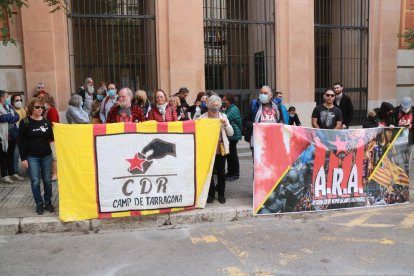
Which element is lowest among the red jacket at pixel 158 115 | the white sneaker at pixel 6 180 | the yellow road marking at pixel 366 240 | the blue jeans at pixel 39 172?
the yellow road marking at pixel 366 240

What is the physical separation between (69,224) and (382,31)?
12.4m

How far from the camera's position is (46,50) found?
10.5 meters

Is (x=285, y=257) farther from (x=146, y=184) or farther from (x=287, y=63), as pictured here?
(x=287, y=63)

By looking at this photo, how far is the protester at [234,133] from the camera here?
772cm

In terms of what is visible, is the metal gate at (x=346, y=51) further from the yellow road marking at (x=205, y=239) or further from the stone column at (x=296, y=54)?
the yellow road marking at (x=205, y=239)

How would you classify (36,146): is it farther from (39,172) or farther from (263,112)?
(263,112)

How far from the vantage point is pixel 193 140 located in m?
6.01

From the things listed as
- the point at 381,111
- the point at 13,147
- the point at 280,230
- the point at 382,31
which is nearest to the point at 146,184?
the point at 280,230

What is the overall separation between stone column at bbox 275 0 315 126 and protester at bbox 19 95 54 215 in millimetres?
8655

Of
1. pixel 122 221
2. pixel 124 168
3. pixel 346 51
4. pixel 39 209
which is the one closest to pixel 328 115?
pixel 124 168

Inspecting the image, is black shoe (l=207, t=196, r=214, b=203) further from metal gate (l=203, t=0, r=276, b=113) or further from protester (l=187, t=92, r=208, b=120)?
metal gate (l=203, t=0, r=276, b=113)

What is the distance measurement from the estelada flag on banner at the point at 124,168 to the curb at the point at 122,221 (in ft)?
0.31

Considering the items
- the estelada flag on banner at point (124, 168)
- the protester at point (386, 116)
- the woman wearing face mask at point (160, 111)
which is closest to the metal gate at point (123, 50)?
the woman wearing face mask at point (160, 111)

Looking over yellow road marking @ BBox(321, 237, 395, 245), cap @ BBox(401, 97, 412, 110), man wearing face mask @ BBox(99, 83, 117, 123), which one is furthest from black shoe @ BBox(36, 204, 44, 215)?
cap @ BBox(401, 97, 412, 110)
